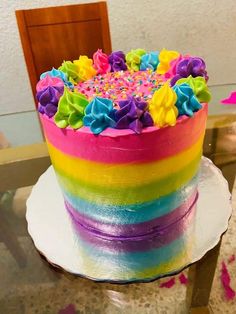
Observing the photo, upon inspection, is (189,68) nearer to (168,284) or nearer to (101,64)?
(101,64)

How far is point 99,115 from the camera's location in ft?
1.95

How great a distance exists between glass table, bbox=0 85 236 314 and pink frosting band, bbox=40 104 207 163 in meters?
0.27

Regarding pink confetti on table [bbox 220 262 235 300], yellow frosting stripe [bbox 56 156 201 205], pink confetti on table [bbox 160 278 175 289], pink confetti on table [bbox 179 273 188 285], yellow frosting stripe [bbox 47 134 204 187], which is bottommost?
pink confetti on table [bbox 220 262 235 300]

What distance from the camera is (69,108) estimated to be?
0.62 meters

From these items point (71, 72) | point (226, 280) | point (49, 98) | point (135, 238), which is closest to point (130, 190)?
point (135, 238)

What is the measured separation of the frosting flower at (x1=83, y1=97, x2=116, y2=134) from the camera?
597 millimetres

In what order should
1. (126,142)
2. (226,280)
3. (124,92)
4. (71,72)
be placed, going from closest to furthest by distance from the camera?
(126,142) → (124,92) → (71,72) → (226,280)

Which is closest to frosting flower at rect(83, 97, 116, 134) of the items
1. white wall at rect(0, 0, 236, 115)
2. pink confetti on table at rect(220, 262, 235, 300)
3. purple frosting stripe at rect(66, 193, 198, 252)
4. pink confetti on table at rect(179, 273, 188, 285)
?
purple frosting stripe at rect(66, 193, 198, 252)

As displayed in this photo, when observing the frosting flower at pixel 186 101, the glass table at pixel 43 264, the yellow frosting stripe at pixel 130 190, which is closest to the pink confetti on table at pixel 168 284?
the glass table at pixel 43 264

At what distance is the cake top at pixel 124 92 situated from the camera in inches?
23.6

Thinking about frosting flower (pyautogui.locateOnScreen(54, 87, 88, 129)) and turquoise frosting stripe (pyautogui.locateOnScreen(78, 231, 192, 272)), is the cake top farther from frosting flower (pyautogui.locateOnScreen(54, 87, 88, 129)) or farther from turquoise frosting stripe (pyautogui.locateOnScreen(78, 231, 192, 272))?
turquoise frosting stripe (pyautogui.locateOnScreen(78, 231, 192, 272))

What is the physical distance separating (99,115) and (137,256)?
30 cm

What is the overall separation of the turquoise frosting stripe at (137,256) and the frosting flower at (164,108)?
0.27 m

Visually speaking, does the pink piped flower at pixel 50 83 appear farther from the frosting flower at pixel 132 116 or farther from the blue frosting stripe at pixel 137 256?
the blue frosting stripe at pixel 137 256
